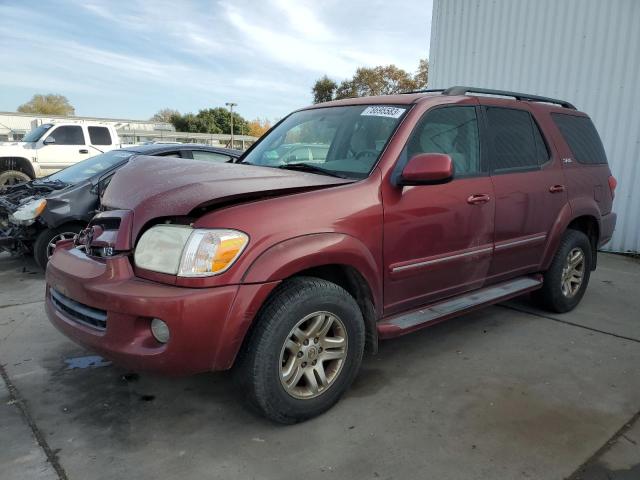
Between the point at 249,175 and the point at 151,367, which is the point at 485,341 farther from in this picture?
the point at 151,367

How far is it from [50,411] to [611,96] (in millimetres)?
8058

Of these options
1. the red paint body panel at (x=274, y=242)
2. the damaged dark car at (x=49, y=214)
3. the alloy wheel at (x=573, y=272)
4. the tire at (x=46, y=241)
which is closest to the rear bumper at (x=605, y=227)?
the alloy wheel at (x=573, y=272)

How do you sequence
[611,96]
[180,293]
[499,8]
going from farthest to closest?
[499,8]
[611,96]
[180,293]

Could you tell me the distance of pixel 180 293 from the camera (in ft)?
7.43

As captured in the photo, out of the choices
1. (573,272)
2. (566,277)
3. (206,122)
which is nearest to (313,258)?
(566,277)

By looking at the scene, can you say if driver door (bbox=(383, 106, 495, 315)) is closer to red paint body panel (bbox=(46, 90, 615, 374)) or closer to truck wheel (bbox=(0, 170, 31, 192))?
red paint body panel (bbox=(46, 90, 615, 374))

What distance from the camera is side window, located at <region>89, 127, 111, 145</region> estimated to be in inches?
519

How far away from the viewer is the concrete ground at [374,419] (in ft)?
7.69

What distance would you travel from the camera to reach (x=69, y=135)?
12875 mm

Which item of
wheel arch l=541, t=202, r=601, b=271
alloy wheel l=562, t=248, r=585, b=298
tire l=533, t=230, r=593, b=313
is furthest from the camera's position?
alloy wheel l=562, t=248, r=585, b=298

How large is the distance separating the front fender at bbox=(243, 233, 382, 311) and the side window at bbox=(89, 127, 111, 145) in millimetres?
12316

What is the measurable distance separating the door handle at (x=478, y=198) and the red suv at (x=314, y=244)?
1 centimetres

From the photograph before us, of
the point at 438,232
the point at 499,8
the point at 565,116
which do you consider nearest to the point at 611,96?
the point at 499,8

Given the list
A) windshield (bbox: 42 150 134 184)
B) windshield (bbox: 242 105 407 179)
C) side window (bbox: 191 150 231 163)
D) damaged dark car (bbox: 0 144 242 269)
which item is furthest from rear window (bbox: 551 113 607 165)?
windshield (bbox: 42 150 134 184)
